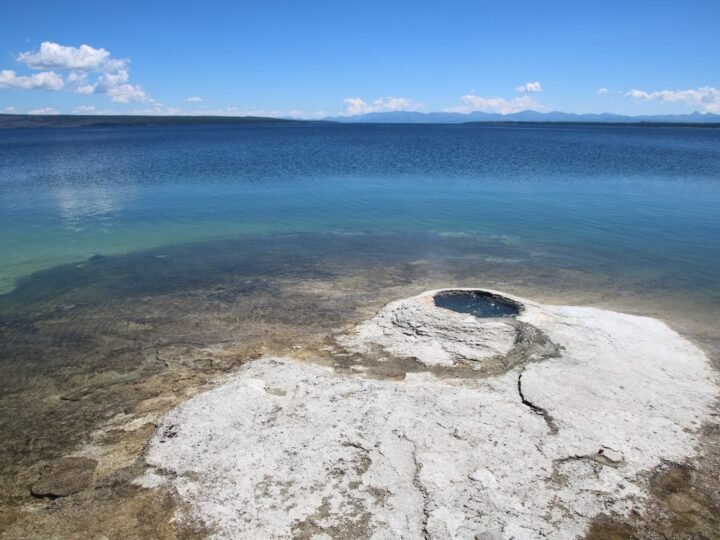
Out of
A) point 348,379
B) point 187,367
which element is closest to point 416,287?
point 348,379

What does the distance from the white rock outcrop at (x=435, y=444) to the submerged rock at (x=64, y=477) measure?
0.80 m

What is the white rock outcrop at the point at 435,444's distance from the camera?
225 inches

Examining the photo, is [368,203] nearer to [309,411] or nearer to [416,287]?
[416,287]

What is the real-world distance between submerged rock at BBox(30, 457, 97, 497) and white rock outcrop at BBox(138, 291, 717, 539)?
0.80 m

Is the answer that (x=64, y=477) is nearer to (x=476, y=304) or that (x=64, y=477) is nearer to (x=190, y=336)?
(x=190, y=336)

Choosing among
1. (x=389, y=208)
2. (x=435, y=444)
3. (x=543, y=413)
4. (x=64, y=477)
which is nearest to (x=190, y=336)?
(x=64, y=477)

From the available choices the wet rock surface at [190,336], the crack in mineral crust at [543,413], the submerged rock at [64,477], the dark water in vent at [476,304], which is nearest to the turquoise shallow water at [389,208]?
the wet rock surface at [190,336]

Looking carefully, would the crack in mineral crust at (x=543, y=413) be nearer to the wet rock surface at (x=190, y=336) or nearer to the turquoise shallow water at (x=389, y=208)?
the wet rock surface at (x=190, y=336)

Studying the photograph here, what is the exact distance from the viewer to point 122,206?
88.1ft

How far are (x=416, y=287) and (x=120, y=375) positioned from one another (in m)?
8.02

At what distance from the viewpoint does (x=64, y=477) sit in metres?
6.57

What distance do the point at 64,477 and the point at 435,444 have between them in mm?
5042

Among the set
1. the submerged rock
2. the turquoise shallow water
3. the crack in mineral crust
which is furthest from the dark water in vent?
the submerged rock

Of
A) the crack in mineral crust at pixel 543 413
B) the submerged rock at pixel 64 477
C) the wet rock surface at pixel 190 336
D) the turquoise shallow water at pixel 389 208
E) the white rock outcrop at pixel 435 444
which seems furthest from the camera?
the turquoise shallow water at pixel 389 208
